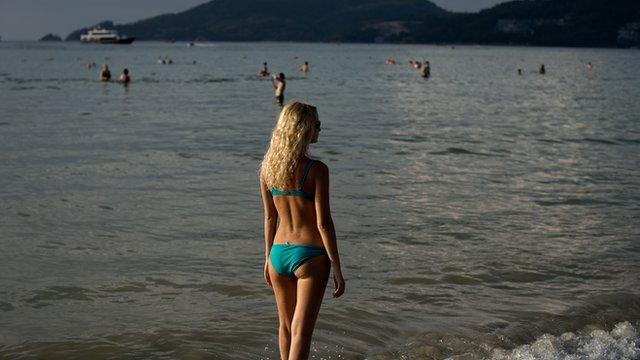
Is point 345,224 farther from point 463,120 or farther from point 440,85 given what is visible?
point 440,85

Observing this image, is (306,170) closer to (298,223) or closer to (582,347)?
(298,223)

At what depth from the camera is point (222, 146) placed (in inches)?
882

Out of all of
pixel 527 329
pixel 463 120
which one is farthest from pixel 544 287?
pixel 463 120

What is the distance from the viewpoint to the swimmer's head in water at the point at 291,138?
5.16 metres

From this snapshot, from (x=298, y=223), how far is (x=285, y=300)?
1.93 feet

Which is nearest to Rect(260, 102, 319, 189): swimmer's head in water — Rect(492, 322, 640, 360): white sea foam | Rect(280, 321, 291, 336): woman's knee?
Rect(280, 321, 291, 336): woman's knee

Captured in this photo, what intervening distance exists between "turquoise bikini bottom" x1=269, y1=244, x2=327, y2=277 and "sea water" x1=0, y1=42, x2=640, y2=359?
2225 millimetres

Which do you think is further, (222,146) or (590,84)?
(590,84)

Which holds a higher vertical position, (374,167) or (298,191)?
(298,191)

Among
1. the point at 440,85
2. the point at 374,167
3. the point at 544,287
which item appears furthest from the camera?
the point at 440,85

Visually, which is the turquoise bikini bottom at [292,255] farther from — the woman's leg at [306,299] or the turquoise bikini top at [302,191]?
the turquoise bikini top at [302,191]

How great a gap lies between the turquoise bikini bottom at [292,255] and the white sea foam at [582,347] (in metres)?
2.67

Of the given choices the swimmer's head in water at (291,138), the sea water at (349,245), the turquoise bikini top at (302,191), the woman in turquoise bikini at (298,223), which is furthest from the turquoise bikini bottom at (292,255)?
the sea water at (349,245)

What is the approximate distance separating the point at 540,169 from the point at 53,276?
41.0ft
